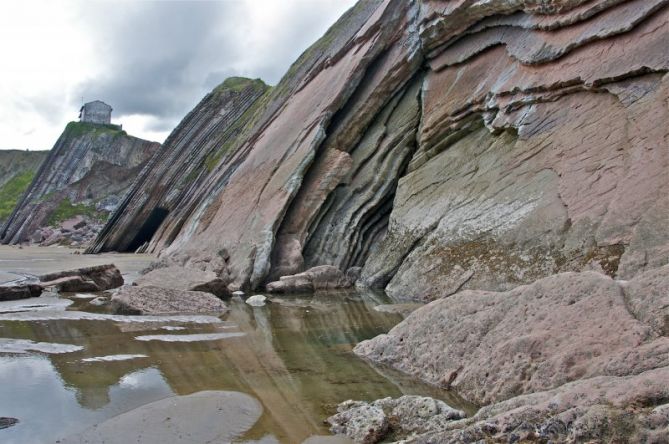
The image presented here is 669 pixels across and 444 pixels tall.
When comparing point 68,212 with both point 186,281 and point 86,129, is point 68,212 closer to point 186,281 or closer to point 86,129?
point 86,129

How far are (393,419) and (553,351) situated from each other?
1534 mm

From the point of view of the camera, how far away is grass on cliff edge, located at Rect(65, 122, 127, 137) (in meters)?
59.8

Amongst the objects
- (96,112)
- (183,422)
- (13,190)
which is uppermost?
(96,112)

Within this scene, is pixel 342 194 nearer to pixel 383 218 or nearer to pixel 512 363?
pixel 383 218

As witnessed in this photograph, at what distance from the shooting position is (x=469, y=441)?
338cm

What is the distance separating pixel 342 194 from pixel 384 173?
55.6 inches

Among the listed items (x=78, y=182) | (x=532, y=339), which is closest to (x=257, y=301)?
(x=532, y=339)

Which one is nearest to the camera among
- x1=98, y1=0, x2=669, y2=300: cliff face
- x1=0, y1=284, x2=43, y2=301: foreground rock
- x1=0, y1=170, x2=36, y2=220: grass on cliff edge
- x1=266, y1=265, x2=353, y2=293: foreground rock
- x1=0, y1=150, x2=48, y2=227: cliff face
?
x1=98, y1=0, x2=669, y2=300: cliff face

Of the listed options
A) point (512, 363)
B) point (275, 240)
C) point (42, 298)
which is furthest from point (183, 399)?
point (275, 240)

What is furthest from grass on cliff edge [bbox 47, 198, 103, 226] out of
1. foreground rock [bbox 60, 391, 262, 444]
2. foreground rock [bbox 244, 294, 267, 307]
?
foreground rock [bbox 60, 391, 262, 444]

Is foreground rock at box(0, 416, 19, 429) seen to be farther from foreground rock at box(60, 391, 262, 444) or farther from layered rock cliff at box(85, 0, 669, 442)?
layered rock cliff at box(85, 0, 669, 442)

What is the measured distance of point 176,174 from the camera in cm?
3462

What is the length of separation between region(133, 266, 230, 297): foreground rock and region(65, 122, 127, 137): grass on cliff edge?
53.0 metres

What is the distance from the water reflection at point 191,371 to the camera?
4.57m
